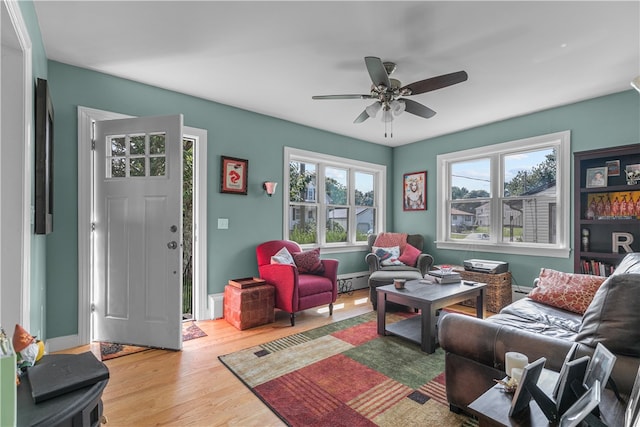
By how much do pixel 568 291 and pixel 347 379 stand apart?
1.90 meters

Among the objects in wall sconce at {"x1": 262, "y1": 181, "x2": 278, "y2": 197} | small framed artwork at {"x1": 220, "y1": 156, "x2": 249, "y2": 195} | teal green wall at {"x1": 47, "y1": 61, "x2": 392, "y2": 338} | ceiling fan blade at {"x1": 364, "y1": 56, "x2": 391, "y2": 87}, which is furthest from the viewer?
wall sconce at {"x1": 262, "y1": 181, "x2": 278, "y2": 197}

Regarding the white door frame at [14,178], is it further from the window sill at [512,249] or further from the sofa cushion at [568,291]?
the window sill at [512,249]

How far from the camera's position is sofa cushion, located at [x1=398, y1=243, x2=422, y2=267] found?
15.1ft

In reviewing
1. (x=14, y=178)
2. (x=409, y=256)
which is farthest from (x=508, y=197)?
(x=14, y=178)

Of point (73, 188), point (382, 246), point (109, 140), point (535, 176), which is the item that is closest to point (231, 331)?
point (73, 188)

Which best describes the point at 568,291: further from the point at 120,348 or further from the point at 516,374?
the point at 120,348

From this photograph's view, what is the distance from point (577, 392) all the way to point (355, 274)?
4.16 metres

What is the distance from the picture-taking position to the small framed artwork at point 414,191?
5.33 metres

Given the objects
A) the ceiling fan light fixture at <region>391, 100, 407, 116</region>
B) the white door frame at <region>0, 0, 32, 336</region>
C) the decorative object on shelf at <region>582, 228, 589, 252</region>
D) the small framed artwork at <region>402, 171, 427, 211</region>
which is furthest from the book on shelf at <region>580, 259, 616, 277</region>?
the white door frame at <region>0, 0, 32, 336</region>

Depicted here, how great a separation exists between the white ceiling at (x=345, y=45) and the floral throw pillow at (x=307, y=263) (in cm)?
191

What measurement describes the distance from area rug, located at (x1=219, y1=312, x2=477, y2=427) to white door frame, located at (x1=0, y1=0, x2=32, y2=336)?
56.2 inches

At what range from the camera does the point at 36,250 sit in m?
2.19

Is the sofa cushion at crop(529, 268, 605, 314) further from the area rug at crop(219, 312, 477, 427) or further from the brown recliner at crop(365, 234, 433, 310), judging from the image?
the brown recliner at crop(365, 234, 433, 310)

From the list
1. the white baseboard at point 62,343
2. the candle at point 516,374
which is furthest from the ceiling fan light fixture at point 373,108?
the white baseboard at point 62,343
